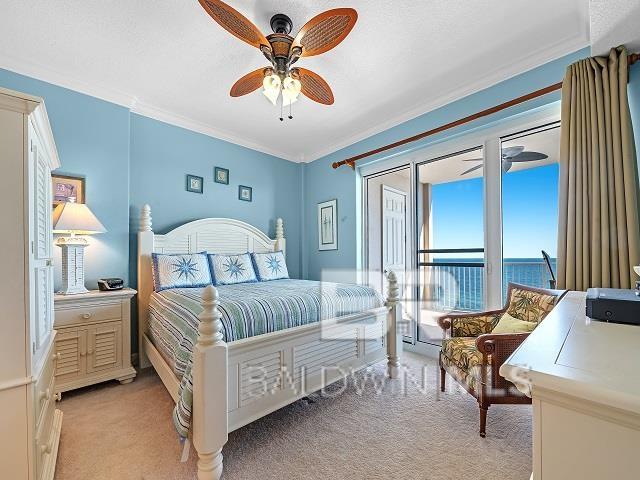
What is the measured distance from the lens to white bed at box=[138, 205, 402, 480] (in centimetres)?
141

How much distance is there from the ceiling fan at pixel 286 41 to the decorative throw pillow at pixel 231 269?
1.67 meters

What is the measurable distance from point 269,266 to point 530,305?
253 centimetres

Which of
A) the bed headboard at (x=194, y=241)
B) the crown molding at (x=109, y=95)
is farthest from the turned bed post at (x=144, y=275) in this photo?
the crown molding at (x=109, y=95)

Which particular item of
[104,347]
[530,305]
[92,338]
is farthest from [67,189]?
[530,305]

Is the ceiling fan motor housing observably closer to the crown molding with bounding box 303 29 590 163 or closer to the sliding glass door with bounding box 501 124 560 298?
the crown molding with bounding box 303 29 590 163

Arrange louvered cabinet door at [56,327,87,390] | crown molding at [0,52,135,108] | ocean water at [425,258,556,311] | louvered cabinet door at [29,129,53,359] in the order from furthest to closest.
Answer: ocean water at [425,258,556,311] < crown molding at [0,52,135,108] < louvered cabinet door at [56,327,87,390] < louvered cabinet door at [29,129,53,359]

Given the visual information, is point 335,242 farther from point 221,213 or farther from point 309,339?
point 309,339

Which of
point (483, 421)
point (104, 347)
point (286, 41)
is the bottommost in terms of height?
point (483, 421)

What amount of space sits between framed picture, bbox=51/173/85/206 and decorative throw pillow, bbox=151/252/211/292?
812mm

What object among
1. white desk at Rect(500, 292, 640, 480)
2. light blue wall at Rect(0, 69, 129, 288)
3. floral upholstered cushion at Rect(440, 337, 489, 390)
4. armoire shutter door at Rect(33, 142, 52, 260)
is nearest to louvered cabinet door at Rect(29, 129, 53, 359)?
armoire shutter door at Rect(33, 142, 52, 260)

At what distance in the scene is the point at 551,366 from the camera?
60cm

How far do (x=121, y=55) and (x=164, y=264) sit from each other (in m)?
1.77

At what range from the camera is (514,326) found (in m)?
1.88

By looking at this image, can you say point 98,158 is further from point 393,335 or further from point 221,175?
point 393,335
